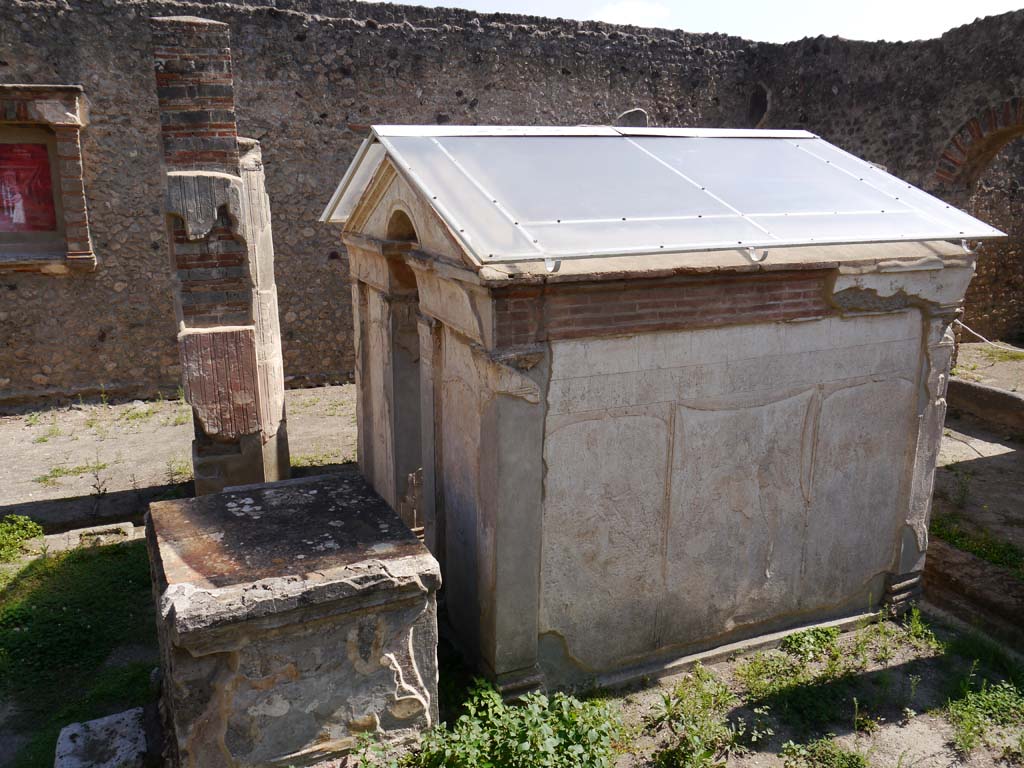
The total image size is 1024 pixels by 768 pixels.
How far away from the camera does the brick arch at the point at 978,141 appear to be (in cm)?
840

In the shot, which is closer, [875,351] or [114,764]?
[114,764]

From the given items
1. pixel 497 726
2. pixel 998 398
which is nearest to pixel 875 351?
pixel 497 726

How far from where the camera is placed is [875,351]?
13.4 feet

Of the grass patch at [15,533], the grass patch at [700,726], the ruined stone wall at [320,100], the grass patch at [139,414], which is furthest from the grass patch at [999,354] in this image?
the grass patch at [15,533]

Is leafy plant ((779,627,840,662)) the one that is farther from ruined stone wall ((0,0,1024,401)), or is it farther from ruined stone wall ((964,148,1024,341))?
ruined stone wall ((964,148,1024,341))

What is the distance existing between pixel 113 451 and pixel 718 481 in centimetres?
555

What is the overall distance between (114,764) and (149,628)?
1280mm

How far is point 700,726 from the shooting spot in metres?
3.37

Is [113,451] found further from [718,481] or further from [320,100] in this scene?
[718,481]

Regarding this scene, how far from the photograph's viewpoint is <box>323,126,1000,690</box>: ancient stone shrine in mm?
3359

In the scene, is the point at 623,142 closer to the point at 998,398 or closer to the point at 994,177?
the point at 998,398

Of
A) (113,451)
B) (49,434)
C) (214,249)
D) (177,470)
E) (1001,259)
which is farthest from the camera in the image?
(1001,259)

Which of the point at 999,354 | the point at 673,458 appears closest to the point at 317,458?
the point at 673,458

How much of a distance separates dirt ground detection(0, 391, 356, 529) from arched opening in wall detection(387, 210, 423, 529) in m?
1.90
